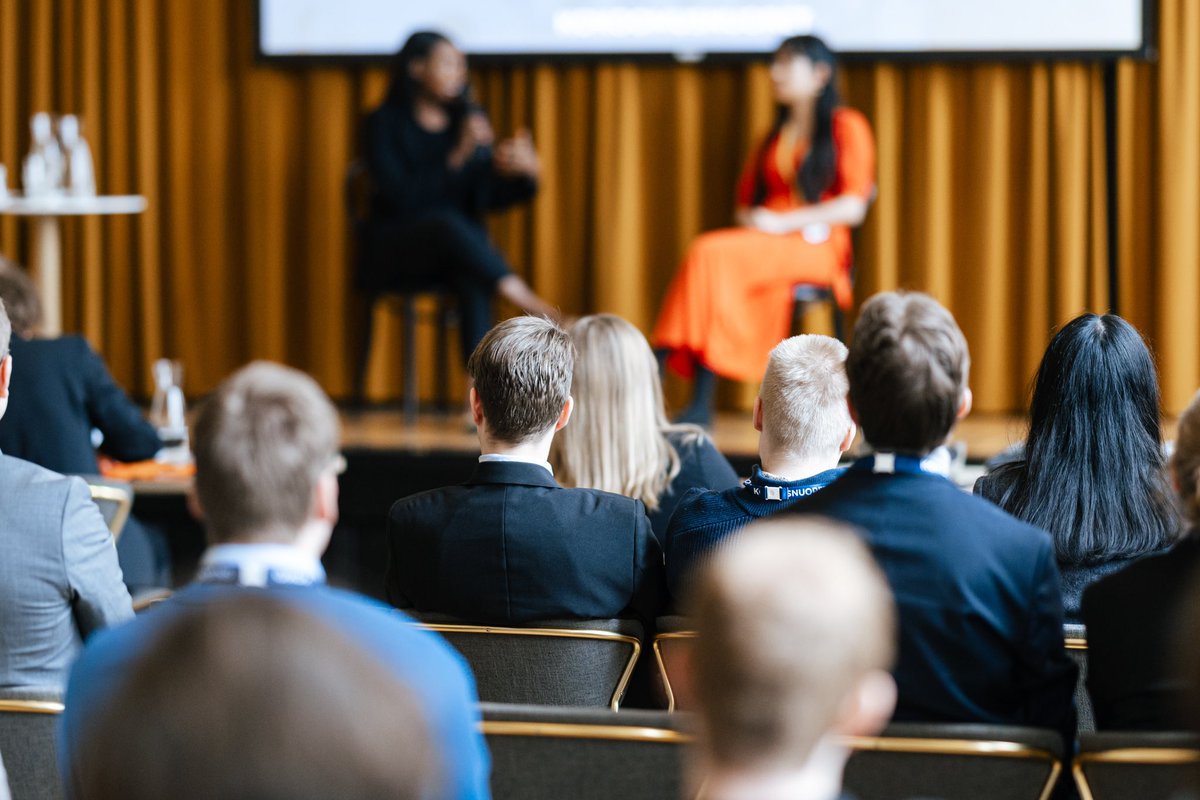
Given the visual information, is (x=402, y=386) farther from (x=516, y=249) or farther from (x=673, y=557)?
(x=673, y=557)

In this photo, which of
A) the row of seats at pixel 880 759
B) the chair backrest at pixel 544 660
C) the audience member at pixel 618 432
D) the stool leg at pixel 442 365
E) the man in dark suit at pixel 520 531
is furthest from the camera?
the stool leg at pixel 442 365

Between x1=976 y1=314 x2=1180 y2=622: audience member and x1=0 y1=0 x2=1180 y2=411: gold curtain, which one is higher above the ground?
x1=0 y1=0 x2=1180 y2=411: gold curtain

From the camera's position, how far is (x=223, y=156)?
6.43 metres

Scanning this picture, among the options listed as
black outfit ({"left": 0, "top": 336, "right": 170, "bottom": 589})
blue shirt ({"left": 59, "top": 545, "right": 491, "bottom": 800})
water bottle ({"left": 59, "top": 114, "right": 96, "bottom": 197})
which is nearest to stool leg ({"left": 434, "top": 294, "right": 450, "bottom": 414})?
water bottle ({"left": 59, "top": 114, "right": 96, "bottom": 197})

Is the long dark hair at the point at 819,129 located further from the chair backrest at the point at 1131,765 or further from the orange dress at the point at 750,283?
the chair backrest at the point at 1131,765

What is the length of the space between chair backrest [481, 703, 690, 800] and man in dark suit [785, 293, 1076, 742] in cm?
33

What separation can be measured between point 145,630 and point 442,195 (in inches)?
178

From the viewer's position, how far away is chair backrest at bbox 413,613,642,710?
1900 mm

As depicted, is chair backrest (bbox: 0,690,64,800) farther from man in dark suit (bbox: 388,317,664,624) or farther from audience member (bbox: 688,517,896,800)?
audience member (bbox: 688,517,896,800)

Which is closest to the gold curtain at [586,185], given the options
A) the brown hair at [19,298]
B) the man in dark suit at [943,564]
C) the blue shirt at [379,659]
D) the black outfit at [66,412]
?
the black outfit at [66,412]

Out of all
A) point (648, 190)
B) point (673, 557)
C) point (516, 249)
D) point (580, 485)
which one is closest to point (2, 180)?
point (516, 249)

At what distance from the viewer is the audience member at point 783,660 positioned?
965 millimetres

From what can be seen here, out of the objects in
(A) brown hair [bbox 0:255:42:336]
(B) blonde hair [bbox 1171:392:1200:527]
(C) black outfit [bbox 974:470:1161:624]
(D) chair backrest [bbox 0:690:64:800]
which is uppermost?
(A) brown hair [bbox 0:255:42:336]

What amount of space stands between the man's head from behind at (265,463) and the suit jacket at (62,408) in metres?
2.08
